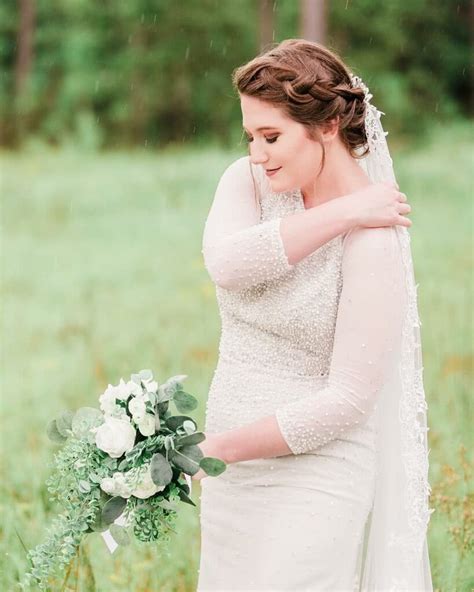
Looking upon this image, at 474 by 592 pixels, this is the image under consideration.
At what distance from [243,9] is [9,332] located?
824 inches

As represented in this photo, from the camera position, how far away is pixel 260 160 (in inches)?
111

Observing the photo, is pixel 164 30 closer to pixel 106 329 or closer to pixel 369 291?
pixel 106 329

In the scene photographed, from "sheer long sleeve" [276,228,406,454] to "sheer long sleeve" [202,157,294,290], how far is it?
0.62 ft

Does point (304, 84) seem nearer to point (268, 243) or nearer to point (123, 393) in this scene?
point (268, 243)

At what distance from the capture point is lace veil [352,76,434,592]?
310cm

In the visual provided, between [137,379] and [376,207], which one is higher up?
[376,207]

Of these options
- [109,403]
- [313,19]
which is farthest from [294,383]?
[313,19]

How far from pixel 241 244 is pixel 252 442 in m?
0.52

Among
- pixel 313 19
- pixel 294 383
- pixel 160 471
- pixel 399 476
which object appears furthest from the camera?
pixel 313 19

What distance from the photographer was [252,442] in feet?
9.32

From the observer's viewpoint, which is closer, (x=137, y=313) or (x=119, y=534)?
(x=119, y=534)

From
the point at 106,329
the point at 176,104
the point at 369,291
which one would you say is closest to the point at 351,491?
Result: the point at 369,291

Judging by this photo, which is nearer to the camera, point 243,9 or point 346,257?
point 346,257

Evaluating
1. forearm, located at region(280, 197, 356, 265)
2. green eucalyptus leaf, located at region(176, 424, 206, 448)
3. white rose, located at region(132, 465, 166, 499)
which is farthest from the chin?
white rose, located at region(132, 465, 166, 499)
